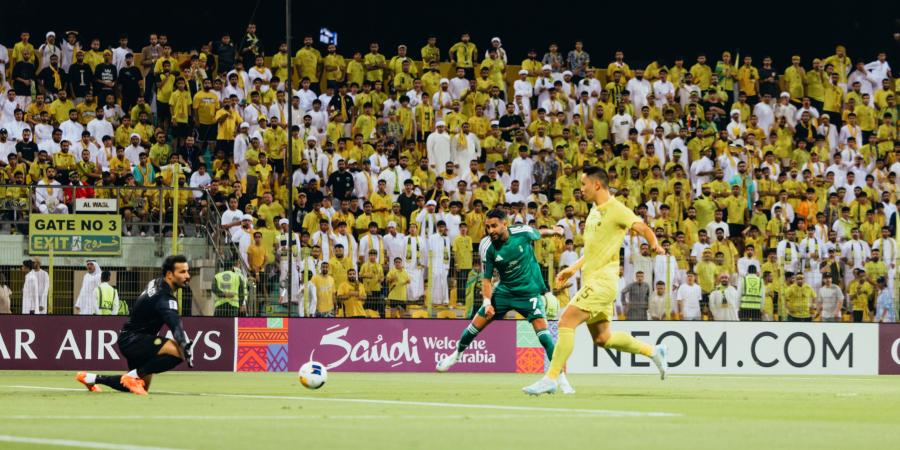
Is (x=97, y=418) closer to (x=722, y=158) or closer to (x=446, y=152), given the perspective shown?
(x=446, y=152)

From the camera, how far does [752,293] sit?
26.9m

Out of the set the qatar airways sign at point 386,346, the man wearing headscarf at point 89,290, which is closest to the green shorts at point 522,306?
the qatar airways sign at point 386,346

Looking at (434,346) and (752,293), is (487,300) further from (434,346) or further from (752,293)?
(752,293)

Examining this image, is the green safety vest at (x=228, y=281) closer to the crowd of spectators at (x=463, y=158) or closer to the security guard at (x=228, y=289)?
the security guard at (x=228, y=289)

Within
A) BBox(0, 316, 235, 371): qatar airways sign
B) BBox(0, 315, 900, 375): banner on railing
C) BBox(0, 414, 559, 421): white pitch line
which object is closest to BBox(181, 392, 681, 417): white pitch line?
BBox(0, 414, 559, 421): white pitch line

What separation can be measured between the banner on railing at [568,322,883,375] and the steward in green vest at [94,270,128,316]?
796cm

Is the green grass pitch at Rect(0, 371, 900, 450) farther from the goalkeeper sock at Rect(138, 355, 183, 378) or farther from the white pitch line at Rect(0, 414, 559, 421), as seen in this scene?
the goalkeeper sock at Rect(138, 355, 183, 378)

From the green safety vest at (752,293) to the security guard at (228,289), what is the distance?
9.03 metres

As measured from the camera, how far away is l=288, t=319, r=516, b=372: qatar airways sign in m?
26.0

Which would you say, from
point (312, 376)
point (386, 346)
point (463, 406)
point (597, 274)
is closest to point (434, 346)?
point (386, 346)

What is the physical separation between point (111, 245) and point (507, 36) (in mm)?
15525

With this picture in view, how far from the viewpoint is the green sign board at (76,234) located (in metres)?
25.2

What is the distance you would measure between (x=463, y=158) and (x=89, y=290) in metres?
9.58

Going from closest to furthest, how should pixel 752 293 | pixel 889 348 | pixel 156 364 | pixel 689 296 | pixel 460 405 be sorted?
1. pixel 460 405
2. pixel 156 364
3. pixel 689 296
4. pixel 752 293
5. pixel 889 348
